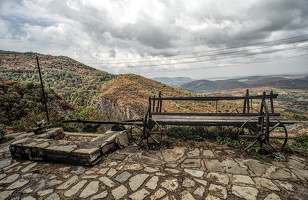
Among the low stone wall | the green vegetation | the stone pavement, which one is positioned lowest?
the green vegetation

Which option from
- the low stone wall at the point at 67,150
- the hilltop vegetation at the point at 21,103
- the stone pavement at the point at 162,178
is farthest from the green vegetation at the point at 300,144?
the hilltop vegetation at the point at 21,103

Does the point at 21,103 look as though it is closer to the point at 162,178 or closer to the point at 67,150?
the point at 67,150

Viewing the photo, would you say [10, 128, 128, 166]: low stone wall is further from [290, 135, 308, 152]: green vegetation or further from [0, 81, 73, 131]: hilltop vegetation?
[0, 81, 73, 131]: hilltop vegetation

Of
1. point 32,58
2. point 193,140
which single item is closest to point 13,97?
point 193,140

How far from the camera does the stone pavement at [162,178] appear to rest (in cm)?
249

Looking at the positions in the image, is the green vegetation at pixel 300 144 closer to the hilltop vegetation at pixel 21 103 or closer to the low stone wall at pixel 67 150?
the low stone wall at pixel 67 150

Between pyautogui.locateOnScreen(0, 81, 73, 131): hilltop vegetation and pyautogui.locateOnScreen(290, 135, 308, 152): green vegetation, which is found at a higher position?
pyautogui.locateOnScreen(0, 81, 73, 131): hilltop vegetation

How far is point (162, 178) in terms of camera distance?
2.88 m

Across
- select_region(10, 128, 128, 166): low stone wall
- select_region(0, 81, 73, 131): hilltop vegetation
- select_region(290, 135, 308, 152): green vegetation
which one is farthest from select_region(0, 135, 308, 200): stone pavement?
select_region(0, 81, 73, 131): hilltop vegetation

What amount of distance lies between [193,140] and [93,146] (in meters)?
3.06

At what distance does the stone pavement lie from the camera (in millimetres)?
→ 2490

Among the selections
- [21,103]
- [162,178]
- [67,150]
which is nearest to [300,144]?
[162,178]

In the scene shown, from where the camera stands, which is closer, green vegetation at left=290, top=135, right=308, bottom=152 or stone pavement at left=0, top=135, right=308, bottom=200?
stone pavement at left=0, top=135, right=308, bottom=200

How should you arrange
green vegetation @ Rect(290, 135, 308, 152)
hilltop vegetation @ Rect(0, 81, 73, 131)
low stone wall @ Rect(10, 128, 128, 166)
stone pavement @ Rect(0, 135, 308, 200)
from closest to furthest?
stone pavement @ Rect(0, 135, 308, 200) → low stone wall @ Rect(10, 128, 128, 166) → green vegetation @ Rect(290, 135, 308, 152) → hilltop vegetation @ Rect(0, 81, 73, 131)
